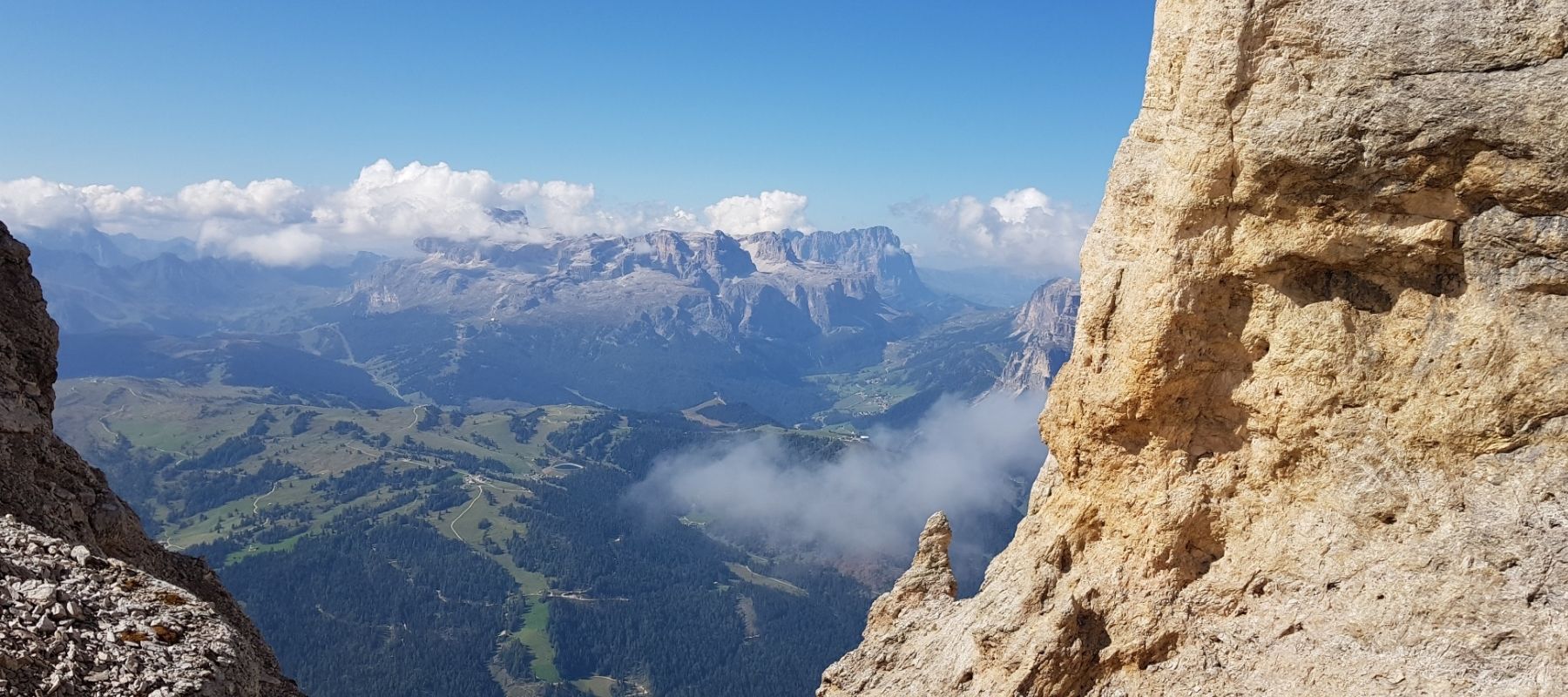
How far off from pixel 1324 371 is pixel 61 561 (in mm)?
26408

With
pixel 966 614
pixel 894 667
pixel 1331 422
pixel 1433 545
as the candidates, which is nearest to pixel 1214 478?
pixel 1331 422

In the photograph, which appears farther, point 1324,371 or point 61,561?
point 61,561

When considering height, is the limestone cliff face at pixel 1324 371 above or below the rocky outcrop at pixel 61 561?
above

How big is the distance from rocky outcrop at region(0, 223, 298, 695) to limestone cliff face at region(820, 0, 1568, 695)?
60.3 ft

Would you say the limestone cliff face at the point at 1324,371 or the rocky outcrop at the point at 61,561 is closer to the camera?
the limestone cliff face at the point at 1324,371

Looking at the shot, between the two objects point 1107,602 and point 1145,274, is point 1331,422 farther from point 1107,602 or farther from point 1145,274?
point 1107,602

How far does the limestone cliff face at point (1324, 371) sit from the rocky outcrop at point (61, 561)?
18.4 metres

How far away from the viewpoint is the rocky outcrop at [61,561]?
15.9m

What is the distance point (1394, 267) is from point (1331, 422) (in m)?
3.29

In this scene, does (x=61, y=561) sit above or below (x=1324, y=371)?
below

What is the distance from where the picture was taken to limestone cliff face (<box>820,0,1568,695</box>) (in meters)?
15.8

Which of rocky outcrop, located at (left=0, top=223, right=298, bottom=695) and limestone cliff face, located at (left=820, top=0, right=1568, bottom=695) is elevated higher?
limestone cliff face, located at (left=820, top=0, right=1568, bottom=695)

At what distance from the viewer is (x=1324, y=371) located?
713 inches

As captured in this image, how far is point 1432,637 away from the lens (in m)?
16.1
